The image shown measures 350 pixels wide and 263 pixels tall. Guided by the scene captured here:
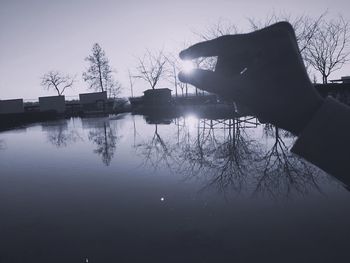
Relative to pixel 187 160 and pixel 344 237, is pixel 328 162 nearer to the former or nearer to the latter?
pixel 344 237

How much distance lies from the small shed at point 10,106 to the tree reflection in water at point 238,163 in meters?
44.3

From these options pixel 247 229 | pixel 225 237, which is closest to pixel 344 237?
pixel 247 229

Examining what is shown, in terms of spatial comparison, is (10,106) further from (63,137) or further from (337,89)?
(337,89)

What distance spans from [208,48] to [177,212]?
4.02 m

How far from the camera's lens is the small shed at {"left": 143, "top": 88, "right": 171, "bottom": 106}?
45.9m

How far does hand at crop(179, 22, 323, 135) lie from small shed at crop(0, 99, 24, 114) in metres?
54.1

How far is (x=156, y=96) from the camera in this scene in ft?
151

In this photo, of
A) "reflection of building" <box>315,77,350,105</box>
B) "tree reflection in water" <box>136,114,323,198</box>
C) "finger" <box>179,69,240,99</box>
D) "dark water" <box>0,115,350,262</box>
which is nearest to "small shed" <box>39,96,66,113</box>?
"tree reflection in water" <box>136,114,323,198</box>

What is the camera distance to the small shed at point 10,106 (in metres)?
45.8

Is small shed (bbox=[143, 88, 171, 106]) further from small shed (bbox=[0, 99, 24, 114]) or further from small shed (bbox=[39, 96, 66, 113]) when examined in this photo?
small shed (bbox=[0, 99, 24, 114])

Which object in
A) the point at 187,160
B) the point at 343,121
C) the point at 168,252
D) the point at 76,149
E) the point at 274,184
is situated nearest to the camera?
the point at 343,121

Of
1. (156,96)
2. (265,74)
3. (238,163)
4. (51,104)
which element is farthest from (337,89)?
(51,104)

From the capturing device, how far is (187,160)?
8398 mm

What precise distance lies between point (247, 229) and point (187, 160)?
482 cm
